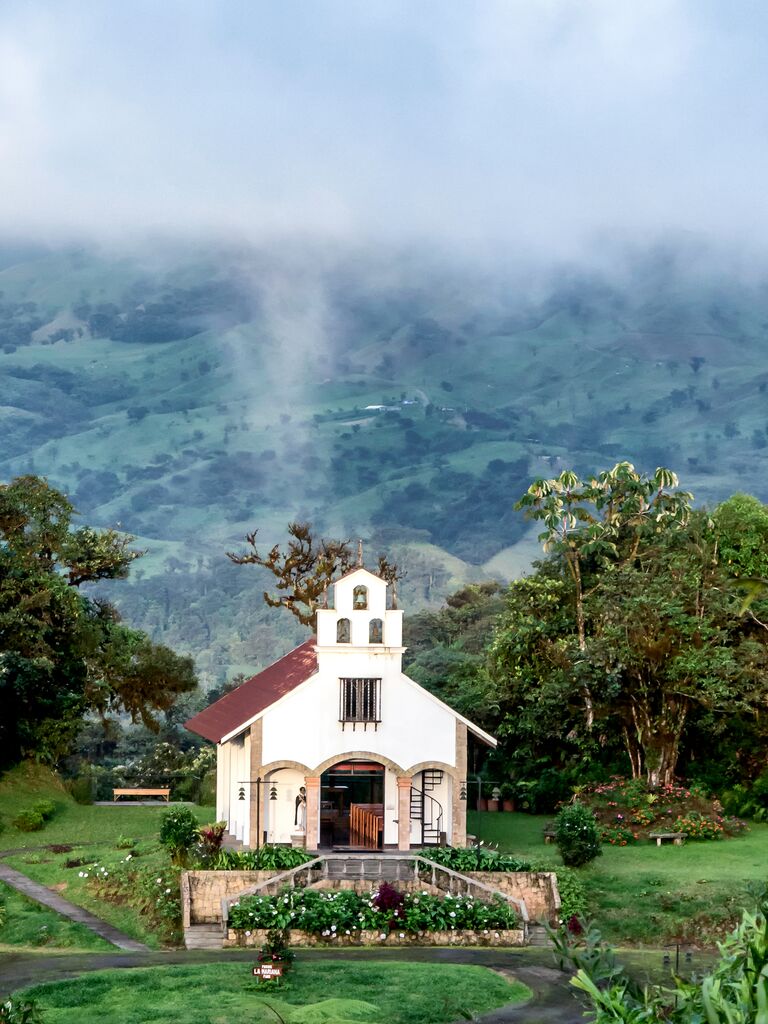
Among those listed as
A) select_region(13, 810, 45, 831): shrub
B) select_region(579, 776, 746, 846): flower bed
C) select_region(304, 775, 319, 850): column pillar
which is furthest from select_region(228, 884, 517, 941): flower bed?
select_region(13, 810, 45, 831): shrub

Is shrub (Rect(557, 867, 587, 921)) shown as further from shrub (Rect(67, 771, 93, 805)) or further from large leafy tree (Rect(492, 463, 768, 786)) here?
shrub (Rect(67, 771, 93, 805))

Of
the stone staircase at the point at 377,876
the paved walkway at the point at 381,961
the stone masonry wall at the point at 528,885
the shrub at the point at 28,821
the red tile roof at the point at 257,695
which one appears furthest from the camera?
the shrub at the point at 28,821

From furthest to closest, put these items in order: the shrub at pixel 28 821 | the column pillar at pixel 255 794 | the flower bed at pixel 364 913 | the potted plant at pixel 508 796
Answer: the potted plant at pixel 508 796, the shrub at pixel 28 821, the column pillar at pixel 255 794, the flower bed at pixel 364 913

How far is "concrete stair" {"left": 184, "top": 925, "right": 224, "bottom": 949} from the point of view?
38.7 meters

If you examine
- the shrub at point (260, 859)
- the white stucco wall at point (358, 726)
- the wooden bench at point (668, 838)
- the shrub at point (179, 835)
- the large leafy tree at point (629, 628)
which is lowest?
the shrub at point (260, 859)

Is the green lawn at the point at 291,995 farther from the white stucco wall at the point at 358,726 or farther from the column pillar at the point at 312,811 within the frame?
the white stucco wall at the point at 358,726

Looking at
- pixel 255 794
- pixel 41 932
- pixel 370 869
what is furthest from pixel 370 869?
pixel 41 932

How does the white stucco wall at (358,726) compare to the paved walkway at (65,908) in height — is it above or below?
above

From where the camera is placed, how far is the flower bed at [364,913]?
128 feet

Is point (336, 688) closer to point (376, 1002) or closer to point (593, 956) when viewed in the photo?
point (376, 1002)

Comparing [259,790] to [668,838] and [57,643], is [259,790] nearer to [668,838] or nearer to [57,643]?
[668,838]

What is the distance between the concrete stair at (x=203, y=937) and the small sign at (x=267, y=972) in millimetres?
5066

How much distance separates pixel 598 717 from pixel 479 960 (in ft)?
63.5

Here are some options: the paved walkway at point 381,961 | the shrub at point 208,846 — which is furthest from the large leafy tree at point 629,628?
the paved walkway at point 381,961
